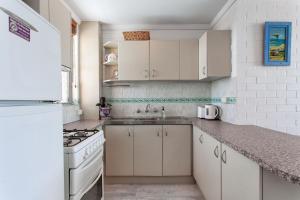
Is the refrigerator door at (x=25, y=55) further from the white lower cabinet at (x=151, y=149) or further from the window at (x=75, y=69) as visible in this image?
the window at (x=75, y=69)

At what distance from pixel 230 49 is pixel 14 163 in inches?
100

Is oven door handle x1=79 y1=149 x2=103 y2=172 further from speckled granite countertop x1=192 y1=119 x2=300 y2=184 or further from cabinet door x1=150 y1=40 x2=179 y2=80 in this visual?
cabinet door x1=150 y1=40 x2=179 y2=80

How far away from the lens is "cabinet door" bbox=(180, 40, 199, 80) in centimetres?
328

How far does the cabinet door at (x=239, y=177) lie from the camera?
1168 millimetres

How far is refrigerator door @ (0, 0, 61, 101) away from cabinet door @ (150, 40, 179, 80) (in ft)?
7.52

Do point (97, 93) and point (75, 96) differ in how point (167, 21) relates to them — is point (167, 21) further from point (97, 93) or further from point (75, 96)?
point (75, 96)

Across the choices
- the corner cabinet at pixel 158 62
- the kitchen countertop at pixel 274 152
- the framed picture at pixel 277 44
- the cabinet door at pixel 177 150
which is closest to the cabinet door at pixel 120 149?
the cabinet door at pixel 177 150

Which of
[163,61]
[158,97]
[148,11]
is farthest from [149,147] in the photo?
[148,11]

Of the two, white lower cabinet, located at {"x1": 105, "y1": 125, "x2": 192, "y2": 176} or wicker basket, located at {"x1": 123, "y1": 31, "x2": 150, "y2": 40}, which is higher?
wicker basket, located at {"x1": 123, "y1": 31, "x2": 150, "y2": 40}

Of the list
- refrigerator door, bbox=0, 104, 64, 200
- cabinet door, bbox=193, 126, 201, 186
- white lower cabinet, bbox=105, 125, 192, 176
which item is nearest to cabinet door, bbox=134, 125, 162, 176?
white lower cabinet, bbox=105, 125, 192, 176

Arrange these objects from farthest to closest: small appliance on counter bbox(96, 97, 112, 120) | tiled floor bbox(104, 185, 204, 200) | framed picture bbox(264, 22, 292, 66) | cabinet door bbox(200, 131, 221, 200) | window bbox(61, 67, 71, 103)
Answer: small appliance on counter bbox(96, 97, 112, 120), window bbox(61, 67, 71, 103), tiled floor bbox(104, 185, 204, 200), framed picture bbox(264, 22, 292, 66), cabinet door bbox(200, 131, 221, 200)

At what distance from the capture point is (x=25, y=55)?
31.5 inches

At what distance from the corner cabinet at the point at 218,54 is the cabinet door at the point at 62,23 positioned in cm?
165

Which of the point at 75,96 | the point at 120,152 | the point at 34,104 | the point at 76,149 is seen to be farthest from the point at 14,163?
the point at 75,96
